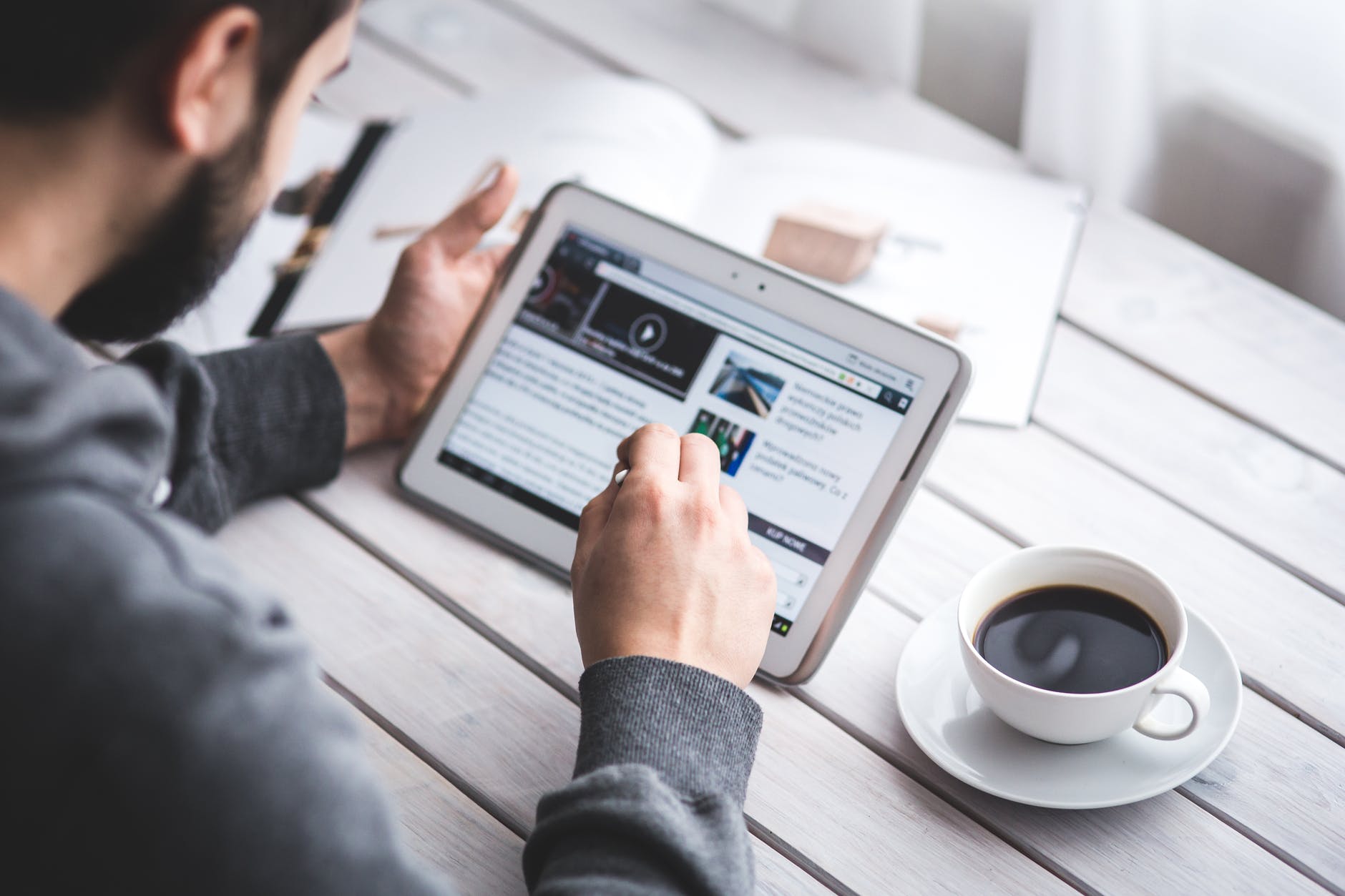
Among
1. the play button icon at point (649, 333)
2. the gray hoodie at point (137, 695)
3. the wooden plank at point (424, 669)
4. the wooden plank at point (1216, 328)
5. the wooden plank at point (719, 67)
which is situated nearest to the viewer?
the gray hoodie at point (137, 695)

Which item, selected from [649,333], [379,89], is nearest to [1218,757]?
[649,333]

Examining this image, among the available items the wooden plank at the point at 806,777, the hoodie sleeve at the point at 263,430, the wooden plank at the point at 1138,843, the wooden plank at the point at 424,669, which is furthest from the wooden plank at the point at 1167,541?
the hoodie sleeve at the point at 263,430

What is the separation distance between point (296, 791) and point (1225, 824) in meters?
0.49

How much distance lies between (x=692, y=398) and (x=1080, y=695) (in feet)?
1.00

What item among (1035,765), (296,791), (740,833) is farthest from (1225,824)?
(296,791)

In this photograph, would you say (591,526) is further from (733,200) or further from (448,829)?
(733,200)

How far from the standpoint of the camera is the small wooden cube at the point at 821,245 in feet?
3.01

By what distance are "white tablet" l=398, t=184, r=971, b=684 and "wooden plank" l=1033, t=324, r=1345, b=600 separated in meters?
0.22

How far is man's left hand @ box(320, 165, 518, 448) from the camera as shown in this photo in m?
0.85

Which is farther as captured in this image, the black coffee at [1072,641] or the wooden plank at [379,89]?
the wooden plank at [379,89]

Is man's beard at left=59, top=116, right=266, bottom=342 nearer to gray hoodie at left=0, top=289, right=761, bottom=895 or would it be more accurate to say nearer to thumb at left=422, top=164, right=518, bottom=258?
gray hoodie at left=0, top=289, right=761, bottom=895

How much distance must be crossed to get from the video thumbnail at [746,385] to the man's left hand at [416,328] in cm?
21

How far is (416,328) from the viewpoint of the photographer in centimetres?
86

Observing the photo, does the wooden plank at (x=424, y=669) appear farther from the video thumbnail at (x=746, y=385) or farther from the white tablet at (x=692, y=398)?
the video thumbnail at (x=746, y=385)
